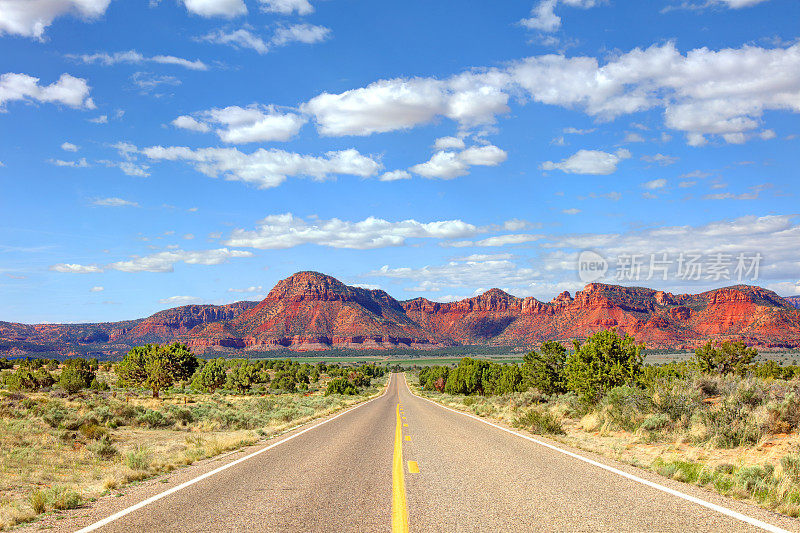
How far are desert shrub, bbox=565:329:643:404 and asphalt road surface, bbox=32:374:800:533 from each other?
17855mm

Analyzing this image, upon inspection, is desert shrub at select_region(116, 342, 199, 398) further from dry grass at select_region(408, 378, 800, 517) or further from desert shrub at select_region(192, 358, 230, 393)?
dry grass at select_region(408, 378, 800, 517)

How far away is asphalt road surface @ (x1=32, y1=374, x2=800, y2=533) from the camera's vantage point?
19.7 ft

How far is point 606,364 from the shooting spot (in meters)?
29.0

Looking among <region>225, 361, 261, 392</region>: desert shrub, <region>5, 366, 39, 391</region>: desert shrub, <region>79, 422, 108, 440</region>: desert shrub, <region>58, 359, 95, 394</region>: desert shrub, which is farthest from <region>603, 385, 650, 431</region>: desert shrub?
<region>225, 361, 261, 392</region>: desert shrub

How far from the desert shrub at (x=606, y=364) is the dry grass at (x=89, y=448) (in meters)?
15.8

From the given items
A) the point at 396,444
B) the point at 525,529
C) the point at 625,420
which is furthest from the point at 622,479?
the point at 625,420

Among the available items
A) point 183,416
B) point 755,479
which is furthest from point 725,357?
point 183,416

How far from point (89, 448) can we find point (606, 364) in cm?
2527

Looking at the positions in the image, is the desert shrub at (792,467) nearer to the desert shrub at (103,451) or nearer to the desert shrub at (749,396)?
the desert shrub at (749,396)

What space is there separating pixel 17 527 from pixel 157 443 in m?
16.6

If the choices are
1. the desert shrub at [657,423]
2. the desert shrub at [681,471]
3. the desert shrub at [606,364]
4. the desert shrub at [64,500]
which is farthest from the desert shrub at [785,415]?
the desert shrub at [64,500]

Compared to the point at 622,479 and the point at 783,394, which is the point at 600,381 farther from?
the point at 622,479

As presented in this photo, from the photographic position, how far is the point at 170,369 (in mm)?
63812

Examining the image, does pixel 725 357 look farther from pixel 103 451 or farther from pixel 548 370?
pixel 103 451
